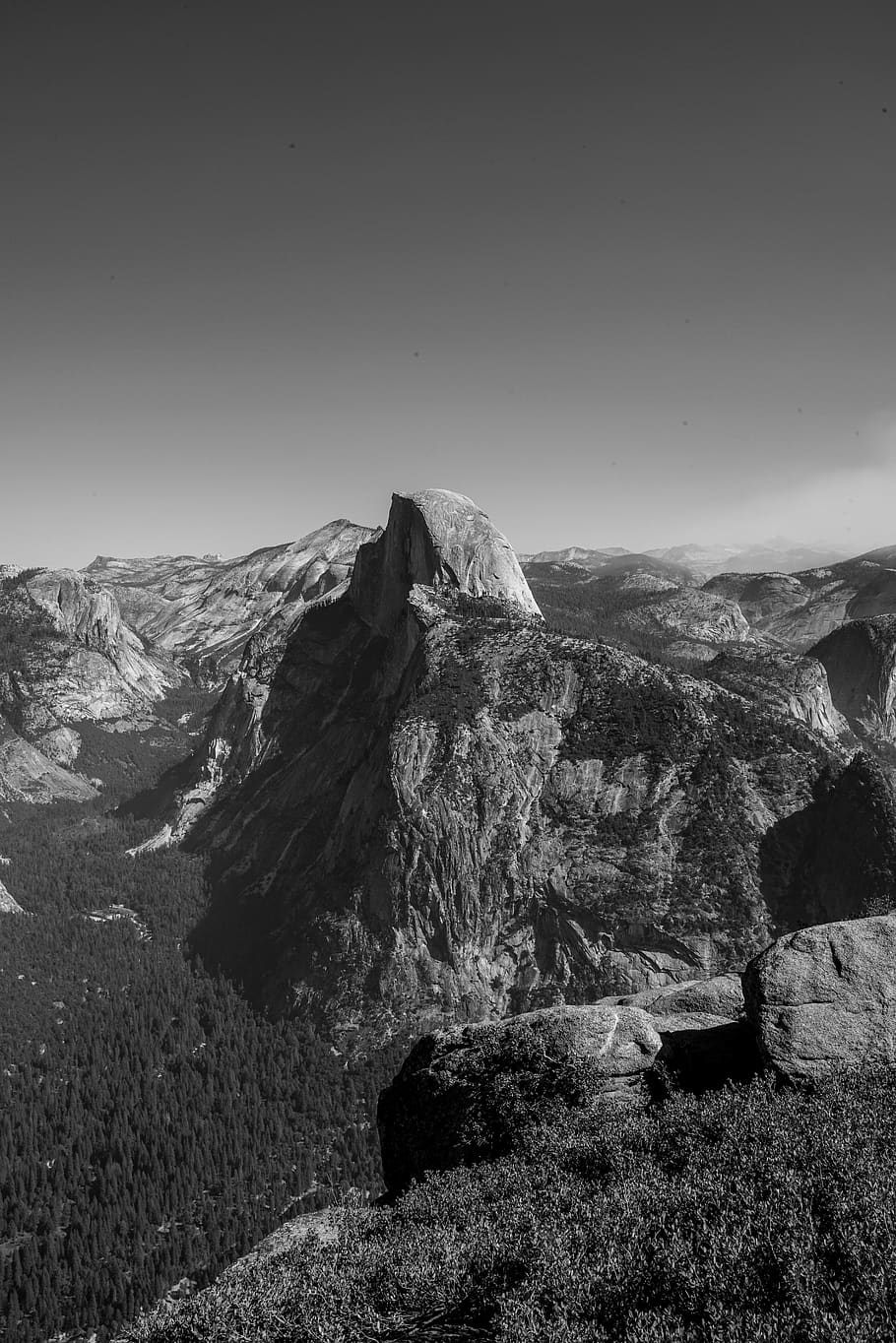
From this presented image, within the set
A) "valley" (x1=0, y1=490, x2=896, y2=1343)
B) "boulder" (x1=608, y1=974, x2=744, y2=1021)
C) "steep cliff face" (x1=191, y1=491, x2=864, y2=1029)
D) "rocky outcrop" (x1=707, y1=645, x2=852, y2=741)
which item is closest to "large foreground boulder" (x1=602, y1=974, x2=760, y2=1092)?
"boulder" (x1=608, y1=974, x2=744, y2=1021)

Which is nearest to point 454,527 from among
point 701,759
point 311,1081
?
point 701,759

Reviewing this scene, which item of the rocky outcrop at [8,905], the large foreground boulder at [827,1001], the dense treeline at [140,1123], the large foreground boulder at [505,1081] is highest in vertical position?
the large foreground boulder at [827,1001]

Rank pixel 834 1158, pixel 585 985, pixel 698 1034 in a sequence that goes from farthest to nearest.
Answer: pixel 585 985 < pixel 698 1034 < pixel 834 1158

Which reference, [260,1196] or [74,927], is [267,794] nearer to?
[74,927]

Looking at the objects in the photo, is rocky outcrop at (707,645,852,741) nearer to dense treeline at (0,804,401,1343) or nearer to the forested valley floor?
the forested valley floor

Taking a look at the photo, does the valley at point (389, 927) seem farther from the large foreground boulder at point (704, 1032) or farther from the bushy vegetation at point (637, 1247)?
the bushy vegetation at point (637, 1247)

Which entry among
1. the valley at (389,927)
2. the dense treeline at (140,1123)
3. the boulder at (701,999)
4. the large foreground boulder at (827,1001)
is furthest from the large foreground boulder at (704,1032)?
the valley at (389,927)
